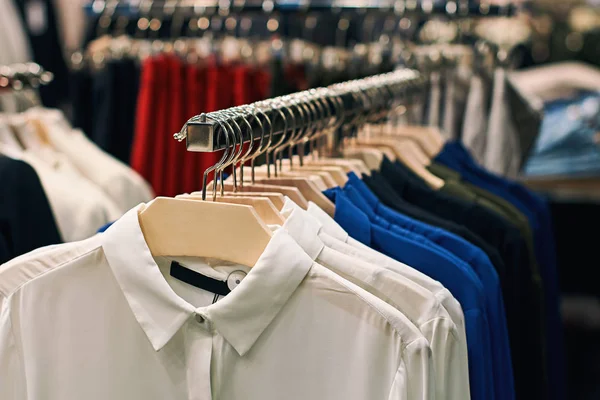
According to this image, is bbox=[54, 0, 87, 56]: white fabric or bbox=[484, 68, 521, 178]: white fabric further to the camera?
bbox=[54, 0, 87, 56]: white fabric

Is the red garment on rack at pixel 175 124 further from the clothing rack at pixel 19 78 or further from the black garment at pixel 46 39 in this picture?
the black garment at pixel 46 39

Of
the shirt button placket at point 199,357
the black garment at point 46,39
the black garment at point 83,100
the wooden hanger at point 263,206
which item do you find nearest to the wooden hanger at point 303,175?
the wooden hanger at point 263,206

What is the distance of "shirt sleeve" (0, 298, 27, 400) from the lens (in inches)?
38.9

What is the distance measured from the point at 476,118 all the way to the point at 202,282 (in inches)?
58.2

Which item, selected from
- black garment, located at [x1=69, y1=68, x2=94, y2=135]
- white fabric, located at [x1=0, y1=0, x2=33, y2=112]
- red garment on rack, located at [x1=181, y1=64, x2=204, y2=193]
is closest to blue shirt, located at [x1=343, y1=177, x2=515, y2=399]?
red garment on rack, located at [x1=181, y1=64, x2=204, y2=193]

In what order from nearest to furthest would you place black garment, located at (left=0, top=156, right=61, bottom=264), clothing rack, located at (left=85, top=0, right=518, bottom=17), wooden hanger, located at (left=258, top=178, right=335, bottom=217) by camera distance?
wooden hanger, located at (left=258, top=178, right=335, bottom=217)
black garment, located at (left=0, top=156, right=61, bottom=264)
clothing rack, located at (left=85, top=0, right=518, bottom=17)

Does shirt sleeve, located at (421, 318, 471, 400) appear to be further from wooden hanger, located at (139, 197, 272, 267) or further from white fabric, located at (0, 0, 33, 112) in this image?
white fabric, located at (0, 0, 33, 112)

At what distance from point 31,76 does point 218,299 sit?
0.87 meters

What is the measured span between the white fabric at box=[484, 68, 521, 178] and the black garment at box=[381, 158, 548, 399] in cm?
86

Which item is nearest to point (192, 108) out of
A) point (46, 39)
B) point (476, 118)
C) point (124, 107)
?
point (124, 107)

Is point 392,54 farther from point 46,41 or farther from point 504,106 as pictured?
point 46,41

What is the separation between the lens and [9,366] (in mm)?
998

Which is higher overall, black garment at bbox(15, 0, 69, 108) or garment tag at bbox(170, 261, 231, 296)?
black garment at bbox(15, 0, 69, 108)

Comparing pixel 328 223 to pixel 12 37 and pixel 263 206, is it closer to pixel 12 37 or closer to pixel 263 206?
pixel 263 206
